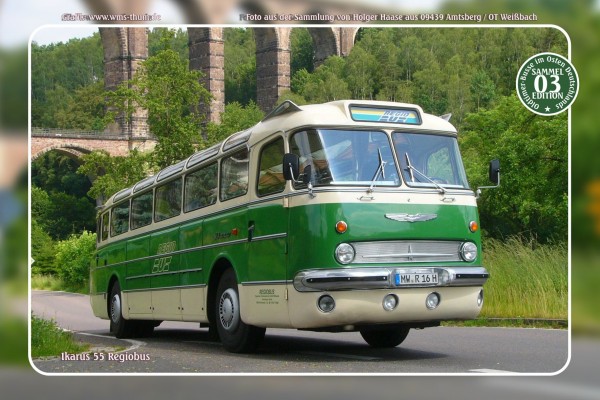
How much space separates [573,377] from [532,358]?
1120mm

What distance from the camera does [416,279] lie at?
9.24 meters

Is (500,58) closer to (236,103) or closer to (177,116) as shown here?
(236,103)

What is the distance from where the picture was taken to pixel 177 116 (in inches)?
497

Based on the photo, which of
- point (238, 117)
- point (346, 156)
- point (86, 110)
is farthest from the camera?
point (238, 117)

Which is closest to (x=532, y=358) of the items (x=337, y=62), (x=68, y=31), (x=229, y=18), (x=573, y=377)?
(x=573, y=377)

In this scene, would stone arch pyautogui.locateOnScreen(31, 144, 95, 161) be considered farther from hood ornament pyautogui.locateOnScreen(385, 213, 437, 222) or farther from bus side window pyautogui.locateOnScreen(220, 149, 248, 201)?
hood ornament pyautogui.locateOnScreen(385, 213, 437, 222)

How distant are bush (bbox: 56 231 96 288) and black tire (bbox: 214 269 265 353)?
4.64ft

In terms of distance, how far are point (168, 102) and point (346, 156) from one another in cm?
334

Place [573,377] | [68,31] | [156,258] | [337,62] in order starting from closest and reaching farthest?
[573,377], [68,31], [337,62], [156,258]

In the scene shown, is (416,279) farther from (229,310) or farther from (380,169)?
(229,310)

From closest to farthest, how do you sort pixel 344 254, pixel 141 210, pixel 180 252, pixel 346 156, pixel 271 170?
pixel 344 254, pixel 346 156, pixel 271 170, pixel 180 252, pixel 141 210

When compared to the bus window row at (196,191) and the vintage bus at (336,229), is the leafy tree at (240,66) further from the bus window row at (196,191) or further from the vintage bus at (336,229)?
the bus window row at (196,191)

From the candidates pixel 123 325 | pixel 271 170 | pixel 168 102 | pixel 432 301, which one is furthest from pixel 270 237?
pixel 123 325

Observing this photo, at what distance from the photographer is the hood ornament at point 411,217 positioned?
30.7 ft
